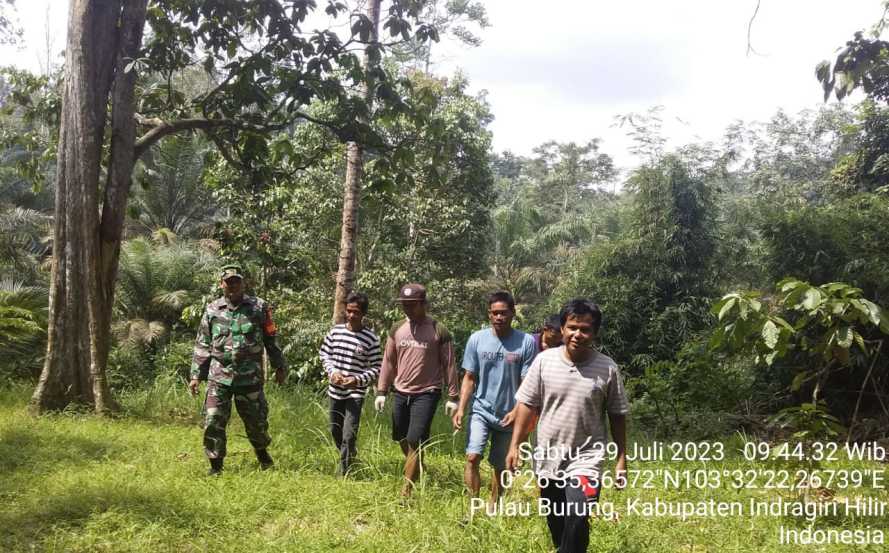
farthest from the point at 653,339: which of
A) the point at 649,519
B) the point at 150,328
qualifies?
the point at 150,328

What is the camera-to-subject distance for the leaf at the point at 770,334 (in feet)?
13.2

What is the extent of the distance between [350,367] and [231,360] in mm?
896

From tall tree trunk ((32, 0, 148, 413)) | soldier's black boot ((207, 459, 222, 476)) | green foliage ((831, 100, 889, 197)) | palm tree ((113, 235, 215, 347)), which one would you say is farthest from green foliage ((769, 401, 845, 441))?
palm tree ((113, 235, 215, 347))

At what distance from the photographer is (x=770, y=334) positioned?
4.06m

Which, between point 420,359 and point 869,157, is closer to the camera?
point 420,359

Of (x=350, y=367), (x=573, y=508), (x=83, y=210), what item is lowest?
(x=573, y=508)

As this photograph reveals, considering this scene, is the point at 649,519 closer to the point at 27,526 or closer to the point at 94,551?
the point at 94,551

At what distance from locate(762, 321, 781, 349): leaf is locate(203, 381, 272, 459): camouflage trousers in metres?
3.61

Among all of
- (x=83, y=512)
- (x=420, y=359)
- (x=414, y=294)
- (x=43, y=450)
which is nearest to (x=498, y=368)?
(x=420, y=359)

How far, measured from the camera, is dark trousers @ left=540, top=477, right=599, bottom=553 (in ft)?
10.5

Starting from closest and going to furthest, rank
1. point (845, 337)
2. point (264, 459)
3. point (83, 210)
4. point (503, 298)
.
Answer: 1. point (845, 337)
2. point (503, 298)
3. point (264, 459)
4. point (83, 210)

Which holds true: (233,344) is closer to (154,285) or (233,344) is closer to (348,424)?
(348,424)

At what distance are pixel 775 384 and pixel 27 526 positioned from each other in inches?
345

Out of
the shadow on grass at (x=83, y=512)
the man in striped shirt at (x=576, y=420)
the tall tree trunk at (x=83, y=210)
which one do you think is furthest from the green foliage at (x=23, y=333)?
the man in striped shirt at (x=576, y=420)
